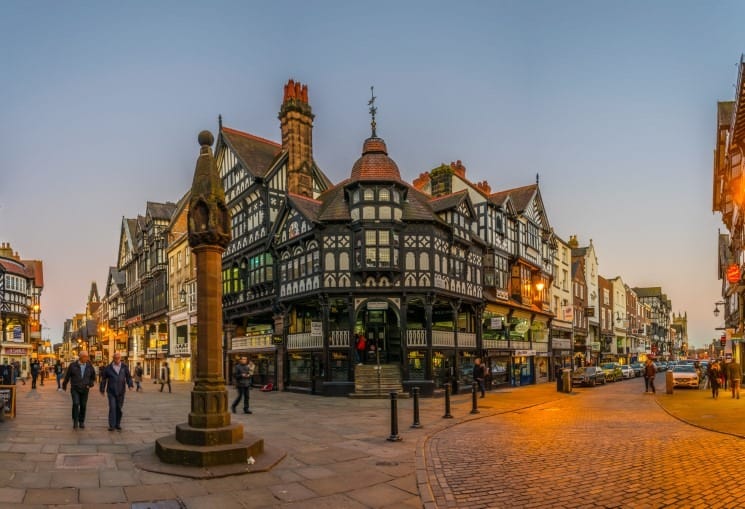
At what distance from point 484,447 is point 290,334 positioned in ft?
69.9

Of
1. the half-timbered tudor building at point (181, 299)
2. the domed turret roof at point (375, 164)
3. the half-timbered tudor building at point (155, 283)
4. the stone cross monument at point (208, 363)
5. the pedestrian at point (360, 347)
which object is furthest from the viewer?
the half-timbered tudor building at point (155, 283)

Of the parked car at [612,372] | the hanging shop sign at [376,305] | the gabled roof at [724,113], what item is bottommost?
the parked car at [612,372]

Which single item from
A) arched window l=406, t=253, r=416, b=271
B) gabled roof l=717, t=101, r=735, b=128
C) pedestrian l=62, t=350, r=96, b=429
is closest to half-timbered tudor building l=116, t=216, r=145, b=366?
arched window l=406, t=253, r=416, b=271

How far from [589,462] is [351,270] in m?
19.1

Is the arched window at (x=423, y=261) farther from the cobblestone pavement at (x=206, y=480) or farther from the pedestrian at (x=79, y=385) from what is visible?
the pedestrian at (x=79, y=385)

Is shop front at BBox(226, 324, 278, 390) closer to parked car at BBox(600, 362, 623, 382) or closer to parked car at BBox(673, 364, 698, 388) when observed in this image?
parked car at BBox(673, 364, 698, 388)

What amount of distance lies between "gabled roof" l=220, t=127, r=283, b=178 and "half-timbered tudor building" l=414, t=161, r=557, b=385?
35.5ft

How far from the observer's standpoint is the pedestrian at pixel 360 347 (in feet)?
93.7

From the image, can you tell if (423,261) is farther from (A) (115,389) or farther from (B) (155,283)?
(B) (155,283)

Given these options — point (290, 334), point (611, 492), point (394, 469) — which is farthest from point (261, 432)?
point (290, 334)

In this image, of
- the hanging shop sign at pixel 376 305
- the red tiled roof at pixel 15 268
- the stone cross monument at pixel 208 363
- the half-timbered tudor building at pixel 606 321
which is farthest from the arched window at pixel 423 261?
the half-timbered tudor building at pixel 606 321

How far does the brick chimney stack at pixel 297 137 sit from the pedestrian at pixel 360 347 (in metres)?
10.6

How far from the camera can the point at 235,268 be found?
39.2 meters

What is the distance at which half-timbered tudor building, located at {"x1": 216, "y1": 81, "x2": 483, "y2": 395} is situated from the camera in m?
28.3
